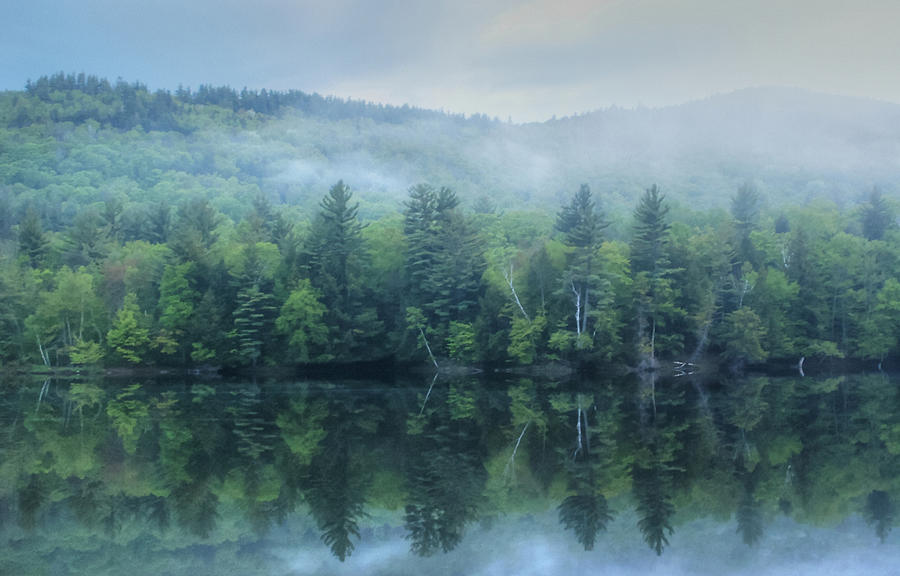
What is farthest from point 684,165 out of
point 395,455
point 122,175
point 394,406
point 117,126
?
point 395,455

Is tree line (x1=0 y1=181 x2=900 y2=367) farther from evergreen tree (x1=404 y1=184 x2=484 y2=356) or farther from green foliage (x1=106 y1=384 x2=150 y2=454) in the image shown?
green foliage (x1=106 y1=384 x2=150 y2=454)

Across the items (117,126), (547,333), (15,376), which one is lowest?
(15,376)

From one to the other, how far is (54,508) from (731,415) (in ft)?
83.2

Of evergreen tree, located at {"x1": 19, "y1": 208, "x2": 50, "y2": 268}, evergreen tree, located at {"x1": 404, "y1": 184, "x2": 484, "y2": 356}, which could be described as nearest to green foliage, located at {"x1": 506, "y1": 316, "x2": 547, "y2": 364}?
evergreen tree, located at {"x1": 404, "y1": 184, "x2": 484, "y2": 356}

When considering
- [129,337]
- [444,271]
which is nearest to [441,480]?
[444,271]

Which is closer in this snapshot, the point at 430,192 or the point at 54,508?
the point at 54,508

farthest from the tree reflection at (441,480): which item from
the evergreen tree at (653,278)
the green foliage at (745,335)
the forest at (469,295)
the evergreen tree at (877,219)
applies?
the evergreen tree at (877,219)

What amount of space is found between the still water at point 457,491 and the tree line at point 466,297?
27.1 meters

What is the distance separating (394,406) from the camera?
38.5 meters

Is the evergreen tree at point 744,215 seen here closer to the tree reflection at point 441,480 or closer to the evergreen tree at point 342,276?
the evergreen tree at point 342,276

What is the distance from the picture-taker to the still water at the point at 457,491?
46.8ft

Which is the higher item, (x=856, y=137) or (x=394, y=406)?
(x=856, y=137)

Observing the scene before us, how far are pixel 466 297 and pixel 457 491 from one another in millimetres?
49822

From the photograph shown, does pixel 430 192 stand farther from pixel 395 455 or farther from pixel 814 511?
pixel 814 511
